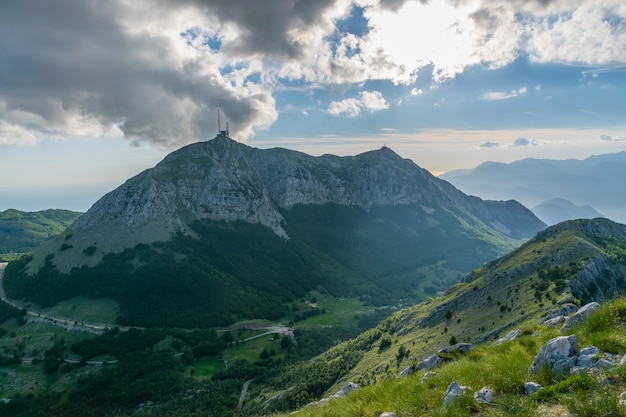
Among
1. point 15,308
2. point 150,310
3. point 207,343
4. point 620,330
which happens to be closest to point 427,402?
point 620,330

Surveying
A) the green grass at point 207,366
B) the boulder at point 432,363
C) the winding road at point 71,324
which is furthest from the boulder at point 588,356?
the winding road at point 71,324

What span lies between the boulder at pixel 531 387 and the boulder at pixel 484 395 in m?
1.44

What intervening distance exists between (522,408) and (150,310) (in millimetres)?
211172

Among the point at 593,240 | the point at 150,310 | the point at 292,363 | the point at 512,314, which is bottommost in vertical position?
the point at 292,363

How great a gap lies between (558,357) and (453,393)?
16.6 feet

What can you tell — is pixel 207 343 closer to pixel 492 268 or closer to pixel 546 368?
pixel 492 268

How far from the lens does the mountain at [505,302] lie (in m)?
77.9

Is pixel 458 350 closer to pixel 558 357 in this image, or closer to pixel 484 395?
pixel 558 357

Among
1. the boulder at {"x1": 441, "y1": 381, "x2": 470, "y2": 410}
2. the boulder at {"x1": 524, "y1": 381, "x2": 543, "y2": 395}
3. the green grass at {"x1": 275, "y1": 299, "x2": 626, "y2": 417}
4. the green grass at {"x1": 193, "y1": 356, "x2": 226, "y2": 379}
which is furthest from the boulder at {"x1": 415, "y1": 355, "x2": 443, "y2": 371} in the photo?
the green grass at {"x1": 193, "y1": 356, "x2": 226, "y2": 379}

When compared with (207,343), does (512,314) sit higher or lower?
higher

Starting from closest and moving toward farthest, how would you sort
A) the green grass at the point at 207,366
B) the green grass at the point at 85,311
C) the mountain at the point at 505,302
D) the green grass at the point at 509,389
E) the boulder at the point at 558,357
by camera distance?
the green grass at the point at 509,389, the boulder at the point at 558,357, the mountain at the point at 505,302, the green grass at the point at 207,366, the green grass at the point at 85,311

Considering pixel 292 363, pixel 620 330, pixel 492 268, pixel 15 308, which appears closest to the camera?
pixel 620 330

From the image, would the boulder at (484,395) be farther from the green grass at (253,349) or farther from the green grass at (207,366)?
the green grass at (253,349)

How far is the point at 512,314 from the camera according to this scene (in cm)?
8062
